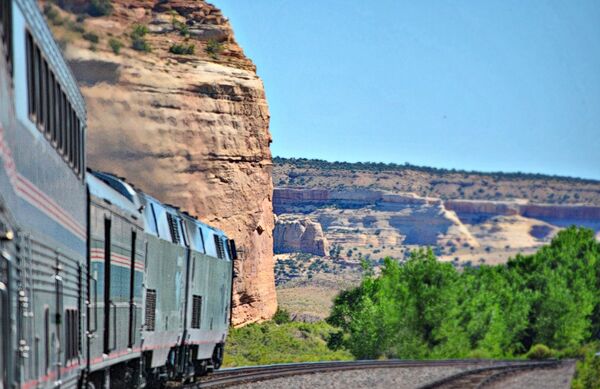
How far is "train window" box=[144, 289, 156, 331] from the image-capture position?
1809 centimetres

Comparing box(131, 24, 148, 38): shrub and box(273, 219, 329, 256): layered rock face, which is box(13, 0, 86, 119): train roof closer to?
box(131, 24, 148, 38): shrub

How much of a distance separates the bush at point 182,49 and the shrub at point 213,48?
6.10 ft

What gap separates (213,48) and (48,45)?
6801 cm

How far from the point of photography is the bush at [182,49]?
69.3 metres

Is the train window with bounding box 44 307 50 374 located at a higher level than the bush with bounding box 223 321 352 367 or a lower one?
higher

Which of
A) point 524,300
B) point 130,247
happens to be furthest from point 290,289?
point 130,247

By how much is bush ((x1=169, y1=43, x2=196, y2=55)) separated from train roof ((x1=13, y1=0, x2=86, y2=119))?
5778 centimetres

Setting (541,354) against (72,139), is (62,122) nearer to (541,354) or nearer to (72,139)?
(72,139)

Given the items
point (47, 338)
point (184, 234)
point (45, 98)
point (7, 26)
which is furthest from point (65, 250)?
point (184, 234)

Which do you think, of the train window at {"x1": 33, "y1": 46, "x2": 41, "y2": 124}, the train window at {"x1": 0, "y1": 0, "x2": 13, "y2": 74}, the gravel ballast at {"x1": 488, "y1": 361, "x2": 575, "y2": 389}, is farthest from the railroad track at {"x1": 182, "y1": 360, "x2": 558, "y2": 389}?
the train window at {"x1": 0, "y1": 0, "x2": 13, "y2": 74}

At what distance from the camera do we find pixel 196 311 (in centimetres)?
2477

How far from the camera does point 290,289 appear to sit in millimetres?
100250

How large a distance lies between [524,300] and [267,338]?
46.8 ft

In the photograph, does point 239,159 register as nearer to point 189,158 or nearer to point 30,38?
point 189,158
